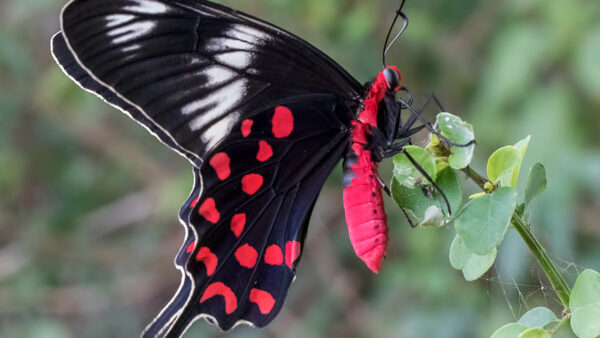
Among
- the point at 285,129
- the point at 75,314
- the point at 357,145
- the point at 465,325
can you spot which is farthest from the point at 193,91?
the point at 75,314

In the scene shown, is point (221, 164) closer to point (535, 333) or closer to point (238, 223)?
point (238, 223)

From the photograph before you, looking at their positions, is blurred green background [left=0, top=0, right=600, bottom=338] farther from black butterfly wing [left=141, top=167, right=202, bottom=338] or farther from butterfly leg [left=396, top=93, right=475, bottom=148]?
black butterfly wing [left=141, top=167, right=202, bottom=338]

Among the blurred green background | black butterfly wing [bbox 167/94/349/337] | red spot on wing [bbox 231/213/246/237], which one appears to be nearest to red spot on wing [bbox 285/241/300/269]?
black butterfly wing [bbox 167/94/349/337]

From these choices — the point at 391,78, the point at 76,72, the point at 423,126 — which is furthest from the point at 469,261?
the point at 76,72

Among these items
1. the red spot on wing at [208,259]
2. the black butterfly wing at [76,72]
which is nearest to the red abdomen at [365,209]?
the red spot on wing at [208,259]

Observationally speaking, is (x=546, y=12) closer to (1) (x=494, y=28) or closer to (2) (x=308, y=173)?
(1) (x=494, y=28)

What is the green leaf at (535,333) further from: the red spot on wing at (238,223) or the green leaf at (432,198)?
the red spot on wing at (238,223)
